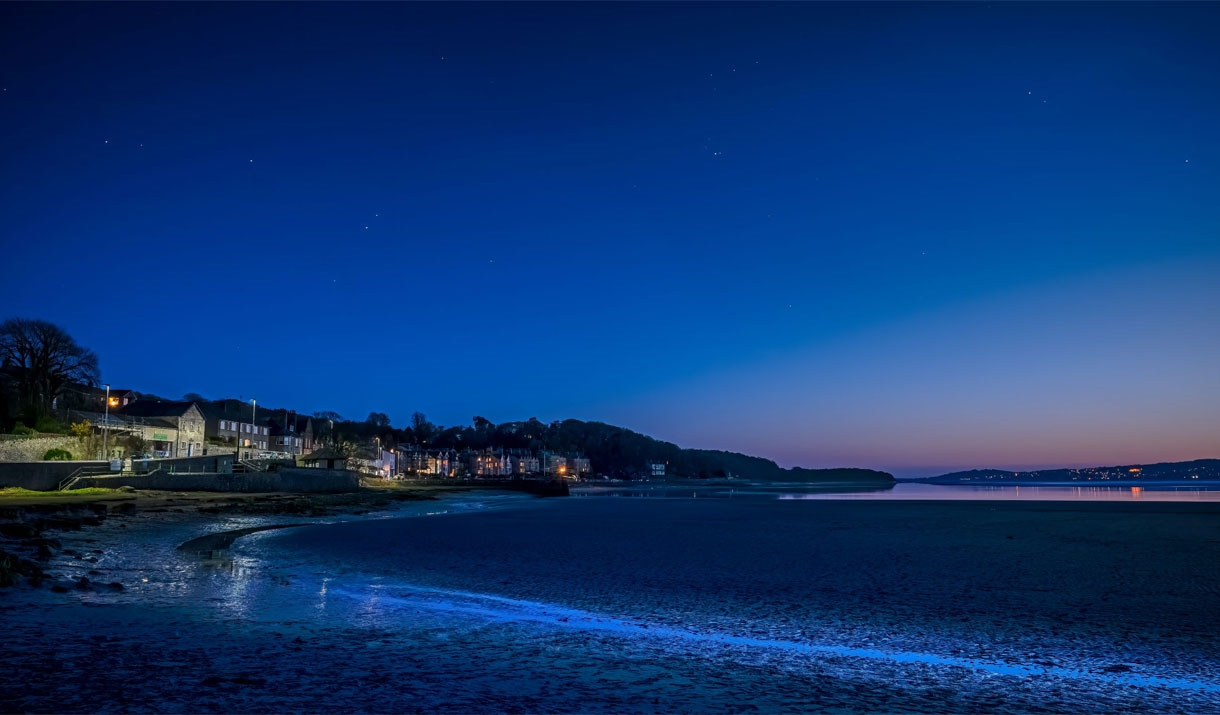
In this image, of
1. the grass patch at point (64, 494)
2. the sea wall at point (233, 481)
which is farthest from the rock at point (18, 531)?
the sea wall at point (233, 481)

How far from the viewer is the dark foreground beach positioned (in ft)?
23.1

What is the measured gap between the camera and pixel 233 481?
66.9 meters

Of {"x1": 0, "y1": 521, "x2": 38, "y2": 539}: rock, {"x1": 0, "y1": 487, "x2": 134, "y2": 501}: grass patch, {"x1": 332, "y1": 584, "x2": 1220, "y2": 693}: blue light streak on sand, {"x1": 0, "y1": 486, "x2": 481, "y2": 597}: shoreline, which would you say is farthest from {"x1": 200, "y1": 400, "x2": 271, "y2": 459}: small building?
{"x1": 332, "y1": 584, "x2": 1220, "y2": 693}: blue light streak on sand

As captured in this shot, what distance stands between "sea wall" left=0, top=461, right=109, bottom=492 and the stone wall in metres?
4.04

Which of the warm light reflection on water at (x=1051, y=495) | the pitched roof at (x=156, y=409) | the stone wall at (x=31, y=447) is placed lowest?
the warm light reflection on water at (x=1051, y=495)

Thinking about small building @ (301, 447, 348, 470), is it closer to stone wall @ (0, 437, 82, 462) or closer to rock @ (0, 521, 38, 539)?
stone wall @ (0, 437, 82, 462)

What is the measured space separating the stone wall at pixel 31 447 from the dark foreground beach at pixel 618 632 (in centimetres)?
5034

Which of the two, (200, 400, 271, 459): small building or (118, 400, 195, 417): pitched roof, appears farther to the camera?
(200, 400, 271, 459): small building

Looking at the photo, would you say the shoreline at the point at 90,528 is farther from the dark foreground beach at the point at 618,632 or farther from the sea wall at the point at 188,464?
the sea wall at the point at 188,464

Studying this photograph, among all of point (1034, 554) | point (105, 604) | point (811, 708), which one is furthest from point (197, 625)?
point (1034, 554)

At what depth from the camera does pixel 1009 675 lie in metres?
8.24

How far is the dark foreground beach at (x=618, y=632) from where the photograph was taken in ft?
23.1

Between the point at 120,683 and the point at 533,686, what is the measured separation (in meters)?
3.79

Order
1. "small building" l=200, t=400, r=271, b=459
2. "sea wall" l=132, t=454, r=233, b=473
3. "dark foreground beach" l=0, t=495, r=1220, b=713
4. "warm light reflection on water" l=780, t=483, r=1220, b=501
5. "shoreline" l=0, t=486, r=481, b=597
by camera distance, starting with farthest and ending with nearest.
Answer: "small building" l=200, t=400, r=271, b=459
"warm light reflection on water" l=780, t=483, r=1220, b=501
"sea wall" l=132, t=454, r=233, b=473
"shoreline" l=0, t=486, r=481, b=597
"dark foreground beach" l=0, t=495, r=1220, b=713
